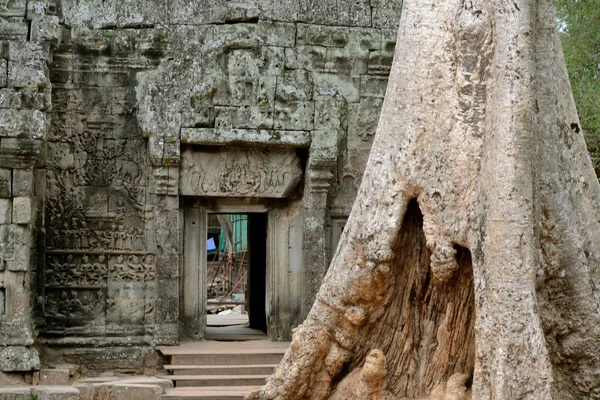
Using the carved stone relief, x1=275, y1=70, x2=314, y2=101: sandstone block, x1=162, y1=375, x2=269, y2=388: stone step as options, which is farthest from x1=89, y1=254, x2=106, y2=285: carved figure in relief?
x1=275, y1=70, x2=314, y2=101: sandstone block

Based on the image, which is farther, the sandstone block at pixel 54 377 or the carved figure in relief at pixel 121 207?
the carved figure in relief at pixel 121 207

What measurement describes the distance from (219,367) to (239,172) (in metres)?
2.05

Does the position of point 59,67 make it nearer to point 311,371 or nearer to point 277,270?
point 277,270

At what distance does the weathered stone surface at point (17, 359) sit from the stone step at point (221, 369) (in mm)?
1283

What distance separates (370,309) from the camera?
16.2ft

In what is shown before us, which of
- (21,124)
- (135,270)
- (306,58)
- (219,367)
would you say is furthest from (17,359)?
(306,58)

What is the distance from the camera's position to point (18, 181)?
8977 millimetres

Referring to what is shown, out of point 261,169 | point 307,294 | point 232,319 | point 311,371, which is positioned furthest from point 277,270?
point 311,371

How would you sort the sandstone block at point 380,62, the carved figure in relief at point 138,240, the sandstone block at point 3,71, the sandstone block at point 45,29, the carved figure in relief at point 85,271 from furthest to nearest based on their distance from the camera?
the sandstone block at point 380,62 → the carved figure in relief at point 138,240 → the carved figure in relief at point 85,271 → the sandstone block at point 45,29 → the sandstone block at point 3,71

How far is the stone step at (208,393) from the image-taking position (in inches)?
340

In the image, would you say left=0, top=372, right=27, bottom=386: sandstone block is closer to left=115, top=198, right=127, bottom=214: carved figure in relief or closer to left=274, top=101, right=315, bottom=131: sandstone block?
left=115, top=198, right=127, bottom=214: carved figure in relief

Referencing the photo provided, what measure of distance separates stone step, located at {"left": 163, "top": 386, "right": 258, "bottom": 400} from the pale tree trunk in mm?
3536

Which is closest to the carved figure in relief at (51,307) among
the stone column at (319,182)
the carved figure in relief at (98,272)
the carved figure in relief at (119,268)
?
the carved figure in relief at (98,272)

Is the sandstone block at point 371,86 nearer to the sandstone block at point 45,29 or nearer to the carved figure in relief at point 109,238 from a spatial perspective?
the carved figure in relief at point 109,238
